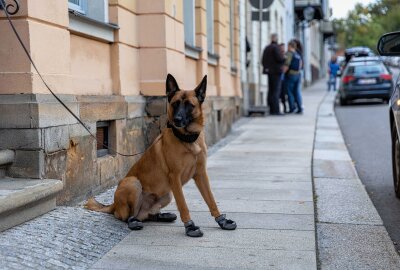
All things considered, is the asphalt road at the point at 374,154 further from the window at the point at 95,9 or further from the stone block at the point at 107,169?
the window at the point at 95,9

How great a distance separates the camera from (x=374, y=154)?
1079 centimetres

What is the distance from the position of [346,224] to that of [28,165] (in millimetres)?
2856

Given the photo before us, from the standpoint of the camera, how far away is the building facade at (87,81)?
5.26 metres

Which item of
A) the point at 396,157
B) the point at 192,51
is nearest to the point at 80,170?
the point at 396,157

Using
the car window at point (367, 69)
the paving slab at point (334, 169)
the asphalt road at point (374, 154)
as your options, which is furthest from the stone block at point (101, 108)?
the car window at point (367, 69)

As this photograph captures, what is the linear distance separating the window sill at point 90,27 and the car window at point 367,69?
1647cm

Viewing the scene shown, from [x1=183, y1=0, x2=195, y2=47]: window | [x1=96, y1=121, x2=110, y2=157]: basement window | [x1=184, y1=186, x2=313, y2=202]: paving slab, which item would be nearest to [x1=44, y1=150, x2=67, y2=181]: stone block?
[x1=96, y1=121, x2=110, y2=157]: basement window

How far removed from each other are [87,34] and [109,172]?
1.55 metres

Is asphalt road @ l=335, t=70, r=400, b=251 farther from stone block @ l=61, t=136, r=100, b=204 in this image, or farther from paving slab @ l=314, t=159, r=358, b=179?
stone block @ l=61, t=136, r=100, b=204

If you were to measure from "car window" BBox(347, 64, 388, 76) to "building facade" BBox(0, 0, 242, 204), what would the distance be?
41.5 ft

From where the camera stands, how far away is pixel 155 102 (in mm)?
8352

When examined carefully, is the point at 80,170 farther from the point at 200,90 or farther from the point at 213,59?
the point at 213,59

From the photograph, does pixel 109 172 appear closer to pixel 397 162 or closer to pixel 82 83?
pixel 82 83

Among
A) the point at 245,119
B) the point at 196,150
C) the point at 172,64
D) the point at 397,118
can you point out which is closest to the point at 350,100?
the point at 245,119
